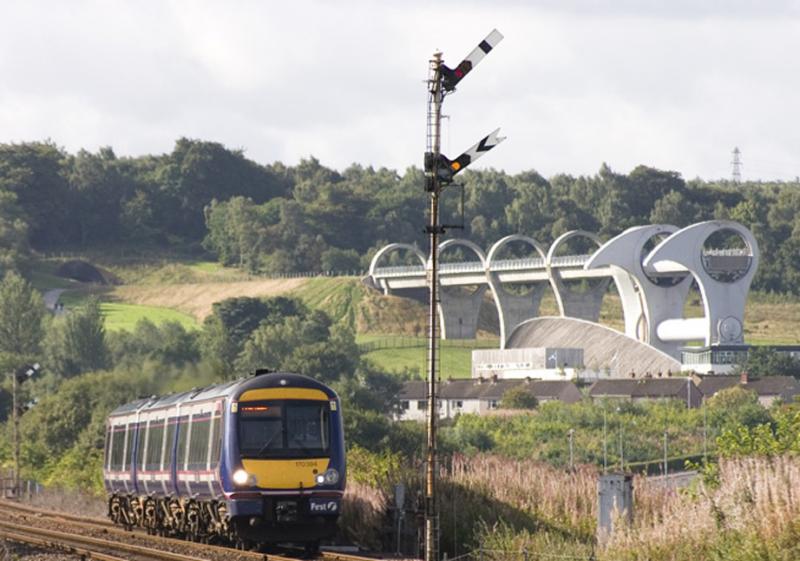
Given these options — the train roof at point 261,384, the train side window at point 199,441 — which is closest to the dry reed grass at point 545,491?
the train roof at point 261,384

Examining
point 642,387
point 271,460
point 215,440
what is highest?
point 215,440

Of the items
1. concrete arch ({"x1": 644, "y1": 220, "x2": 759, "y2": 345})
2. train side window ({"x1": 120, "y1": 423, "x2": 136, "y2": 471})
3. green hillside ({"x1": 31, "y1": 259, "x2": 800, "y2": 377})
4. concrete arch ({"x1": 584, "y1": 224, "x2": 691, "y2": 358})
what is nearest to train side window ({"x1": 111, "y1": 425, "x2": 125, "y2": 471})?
train side window ({"x1": 120, "y1": 423, "x2": 136, "y2": 471})

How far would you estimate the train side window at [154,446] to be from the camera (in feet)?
122

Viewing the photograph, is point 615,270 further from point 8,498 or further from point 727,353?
point 8,498

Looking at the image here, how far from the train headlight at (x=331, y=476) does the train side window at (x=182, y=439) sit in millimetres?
4331

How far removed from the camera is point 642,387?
120312 mm

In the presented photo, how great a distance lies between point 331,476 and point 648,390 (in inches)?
3504

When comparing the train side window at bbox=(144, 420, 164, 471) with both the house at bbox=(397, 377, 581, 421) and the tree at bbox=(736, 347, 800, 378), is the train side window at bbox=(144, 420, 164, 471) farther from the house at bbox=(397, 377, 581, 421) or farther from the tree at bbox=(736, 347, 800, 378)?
the tree at bbox=(736, 347, 800, 378)

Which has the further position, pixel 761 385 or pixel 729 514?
pixel 761 385

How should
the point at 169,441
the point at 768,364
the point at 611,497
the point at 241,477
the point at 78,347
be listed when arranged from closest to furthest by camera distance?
1. the point at 611,497
2. the point at 241,477
3. the point at 169,441
4. the point at 768,364
5. the point at 78,347

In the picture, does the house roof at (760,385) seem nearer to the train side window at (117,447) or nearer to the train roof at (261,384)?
the train side window at (117,447)

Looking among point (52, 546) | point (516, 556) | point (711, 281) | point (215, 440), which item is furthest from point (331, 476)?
point (711, 281)

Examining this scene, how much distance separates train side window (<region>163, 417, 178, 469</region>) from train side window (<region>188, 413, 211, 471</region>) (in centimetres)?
162

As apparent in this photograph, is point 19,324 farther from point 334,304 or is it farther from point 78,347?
point 334,304
